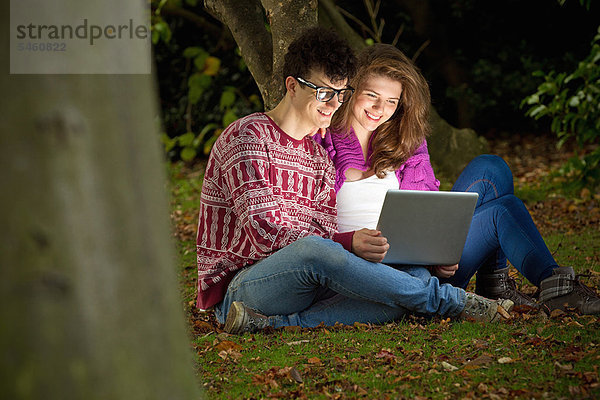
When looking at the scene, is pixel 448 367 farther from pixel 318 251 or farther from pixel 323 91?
pixel 323 91

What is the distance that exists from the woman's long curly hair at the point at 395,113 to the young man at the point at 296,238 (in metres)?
0.36

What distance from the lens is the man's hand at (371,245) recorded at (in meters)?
3.48

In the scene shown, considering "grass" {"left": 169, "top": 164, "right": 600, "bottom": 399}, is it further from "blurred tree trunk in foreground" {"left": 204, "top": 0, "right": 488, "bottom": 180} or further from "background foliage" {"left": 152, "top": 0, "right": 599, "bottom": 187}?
"background foliage" {"left": 152, "top": 0, "right": 599, "bottom": 187}

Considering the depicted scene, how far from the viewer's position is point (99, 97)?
1.61 metres

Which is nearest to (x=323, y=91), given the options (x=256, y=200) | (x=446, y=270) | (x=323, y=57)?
(x=323, y=57)

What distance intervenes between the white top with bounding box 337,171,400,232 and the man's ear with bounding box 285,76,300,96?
24.6 inches

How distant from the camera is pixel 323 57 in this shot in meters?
3.71

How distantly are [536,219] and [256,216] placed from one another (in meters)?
4.10

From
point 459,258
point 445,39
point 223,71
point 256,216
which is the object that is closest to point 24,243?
point 256,216

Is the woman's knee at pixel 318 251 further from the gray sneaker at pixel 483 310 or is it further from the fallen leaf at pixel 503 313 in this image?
the fallen leaf at pixel 503 313

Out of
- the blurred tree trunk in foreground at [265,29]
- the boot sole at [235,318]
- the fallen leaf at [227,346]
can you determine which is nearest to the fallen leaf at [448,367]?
the fallen leaf at [227,346]

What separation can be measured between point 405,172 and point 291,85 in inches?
35.2

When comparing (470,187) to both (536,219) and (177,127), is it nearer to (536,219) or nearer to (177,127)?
(536,219)

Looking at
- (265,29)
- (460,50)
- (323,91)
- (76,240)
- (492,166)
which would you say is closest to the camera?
(76,240)
